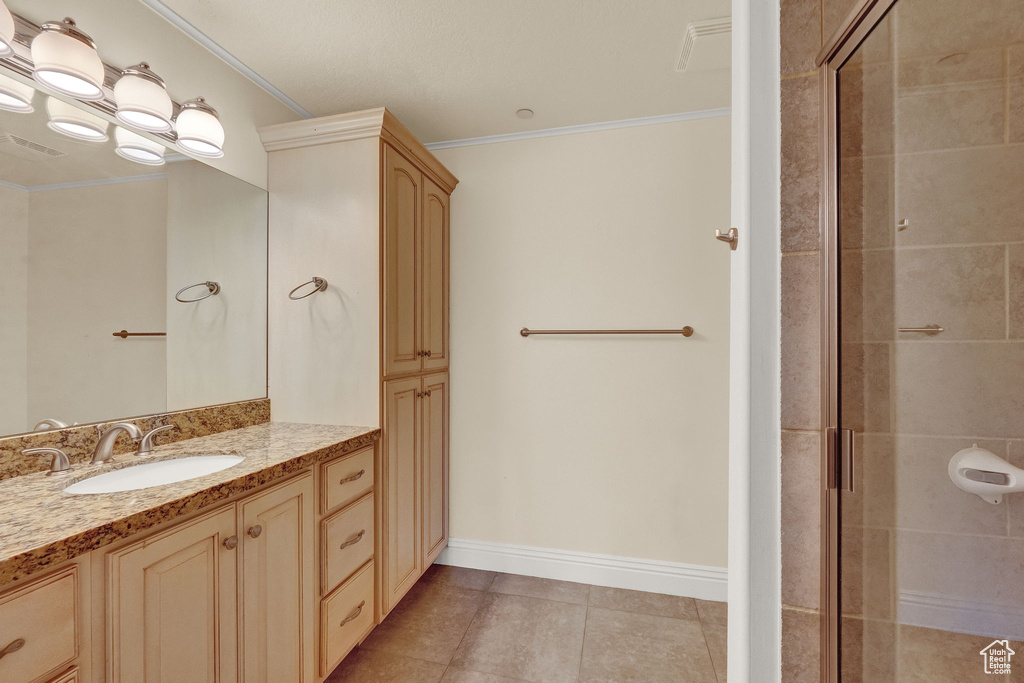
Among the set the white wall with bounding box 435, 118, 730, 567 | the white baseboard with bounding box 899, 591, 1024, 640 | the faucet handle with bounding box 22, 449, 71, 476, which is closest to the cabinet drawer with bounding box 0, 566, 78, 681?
the faucet handle with bounding box 22, 449, 71, 476

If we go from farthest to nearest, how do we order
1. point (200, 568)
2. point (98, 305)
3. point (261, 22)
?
1. point (261, 22)
2. point (98, 305)
3. point (200, 568)

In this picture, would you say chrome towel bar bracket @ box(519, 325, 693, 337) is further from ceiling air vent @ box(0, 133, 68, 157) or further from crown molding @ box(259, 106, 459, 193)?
ceiling air vent @ box(0, 133, 68, 157)

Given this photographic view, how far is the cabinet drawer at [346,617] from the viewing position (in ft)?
4.42

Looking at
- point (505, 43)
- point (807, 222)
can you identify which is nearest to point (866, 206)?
point (807, 222)

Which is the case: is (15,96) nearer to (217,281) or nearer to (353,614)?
(217,281)

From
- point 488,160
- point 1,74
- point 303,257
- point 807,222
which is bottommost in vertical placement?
point 807,222

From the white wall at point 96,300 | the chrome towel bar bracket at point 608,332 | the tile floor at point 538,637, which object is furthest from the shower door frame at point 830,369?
the white wall at point 96,300

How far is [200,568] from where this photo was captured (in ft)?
3.14

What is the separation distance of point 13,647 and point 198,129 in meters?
1.45

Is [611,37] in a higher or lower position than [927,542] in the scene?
higher

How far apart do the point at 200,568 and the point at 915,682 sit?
54.7 inches

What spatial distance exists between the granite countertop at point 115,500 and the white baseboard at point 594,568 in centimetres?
120

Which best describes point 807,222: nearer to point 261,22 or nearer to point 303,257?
point 303,257

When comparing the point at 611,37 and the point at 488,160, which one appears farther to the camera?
the point at 488,160
